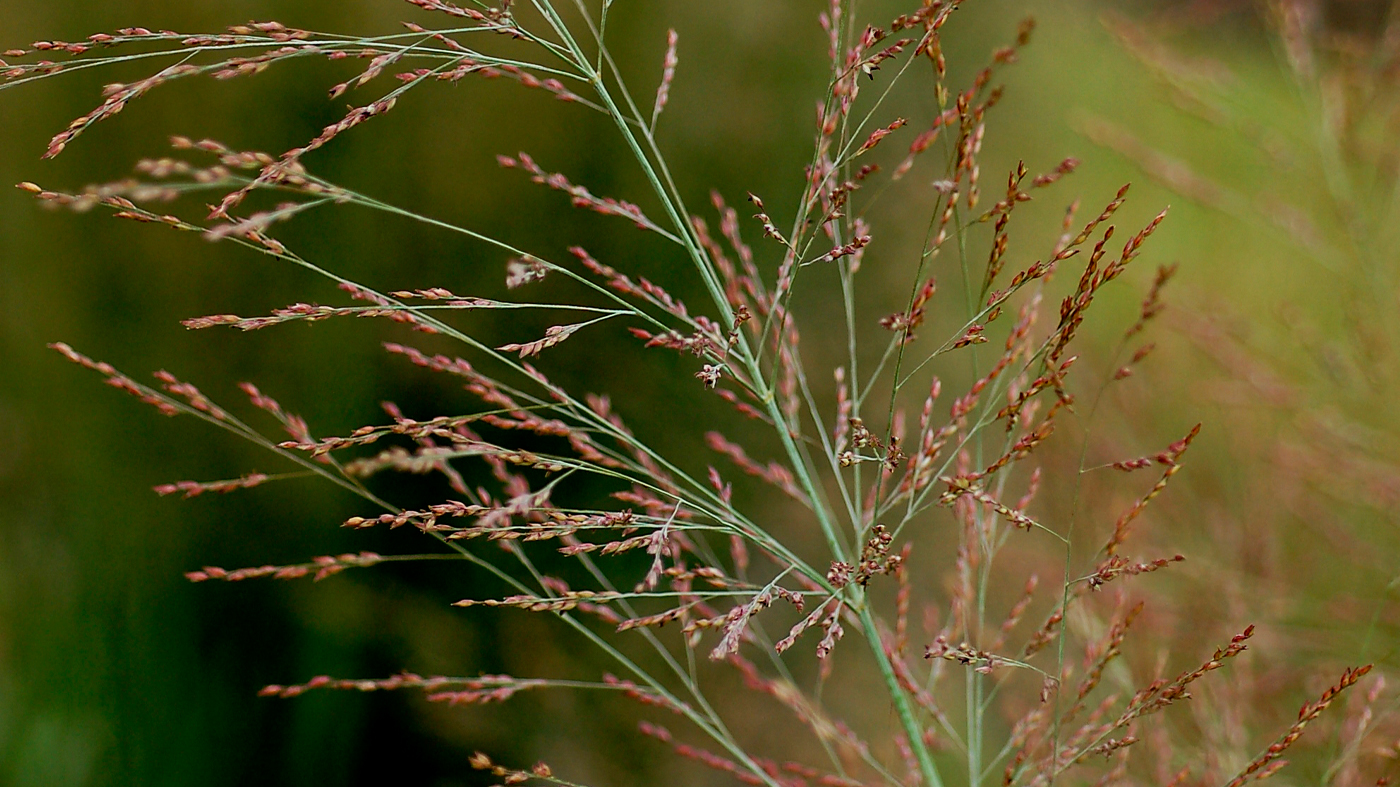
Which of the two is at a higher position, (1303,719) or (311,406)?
(1303,719)

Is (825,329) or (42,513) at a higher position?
(825,329)

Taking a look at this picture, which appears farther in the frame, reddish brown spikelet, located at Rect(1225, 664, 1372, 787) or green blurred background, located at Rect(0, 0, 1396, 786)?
green blurred background, located at Rect(0, 0, 1396, 786)

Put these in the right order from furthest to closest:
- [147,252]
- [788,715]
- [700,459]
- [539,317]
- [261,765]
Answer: [788,715]
[700,459]
[539,317]
[147,252]
[261,765]

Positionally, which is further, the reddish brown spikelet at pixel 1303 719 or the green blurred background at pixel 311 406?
the green blurred background at pixel 311 406

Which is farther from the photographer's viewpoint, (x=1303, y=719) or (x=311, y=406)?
(x=311, y=406)

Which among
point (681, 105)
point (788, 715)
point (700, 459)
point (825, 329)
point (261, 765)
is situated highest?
point (681, 105)

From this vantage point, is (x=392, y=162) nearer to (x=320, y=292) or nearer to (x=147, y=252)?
(x=320, y=292)

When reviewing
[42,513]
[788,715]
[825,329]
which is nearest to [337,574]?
[42,513]

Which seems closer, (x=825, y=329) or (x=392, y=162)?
(x=392, y=162)
